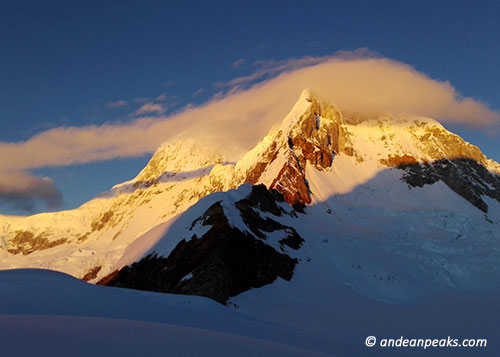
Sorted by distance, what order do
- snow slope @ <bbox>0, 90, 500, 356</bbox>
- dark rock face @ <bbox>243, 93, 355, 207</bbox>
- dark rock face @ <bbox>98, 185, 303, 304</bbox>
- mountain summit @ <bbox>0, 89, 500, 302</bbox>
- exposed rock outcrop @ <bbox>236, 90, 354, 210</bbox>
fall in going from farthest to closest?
exposed rock outcrop @ <bbox>236, 90, 354, 210</bbox> → dark rock face @ <bbox>243, 93, 355, 207</bbox> → mountain summit @ <bbox>0, 89, 500, 302</bbox> → dark rock face @ <bbox>98, 185, 303, 304</bbox> → snow slope @ <bbox>0, 90, 500, 356</bbox>

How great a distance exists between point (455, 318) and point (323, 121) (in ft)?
312

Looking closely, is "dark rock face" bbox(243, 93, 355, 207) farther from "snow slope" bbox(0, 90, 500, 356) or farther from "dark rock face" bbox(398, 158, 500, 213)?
"dark rock face" bbox(398, 158, 500, 213)

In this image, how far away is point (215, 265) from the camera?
47.6 metres

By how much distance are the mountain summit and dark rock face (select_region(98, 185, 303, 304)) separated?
0.18 metres

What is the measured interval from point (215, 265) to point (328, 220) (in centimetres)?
4945

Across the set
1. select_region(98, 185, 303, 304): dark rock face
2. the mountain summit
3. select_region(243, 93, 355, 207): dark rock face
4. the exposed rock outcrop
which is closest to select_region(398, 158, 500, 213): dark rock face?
the mountain summit

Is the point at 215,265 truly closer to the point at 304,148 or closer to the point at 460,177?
the point at 304,148

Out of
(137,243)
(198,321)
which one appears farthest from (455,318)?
(137,243)

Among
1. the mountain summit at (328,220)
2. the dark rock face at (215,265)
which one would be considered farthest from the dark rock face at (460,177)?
the dark rock face at (215,265)

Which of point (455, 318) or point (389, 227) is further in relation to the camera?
point (389, 227)

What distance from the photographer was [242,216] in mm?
61500

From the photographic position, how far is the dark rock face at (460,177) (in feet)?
389

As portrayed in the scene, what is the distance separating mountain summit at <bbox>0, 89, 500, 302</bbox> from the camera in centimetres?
5475

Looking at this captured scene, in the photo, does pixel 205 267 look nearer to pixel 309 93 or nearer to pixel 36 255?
pixel 309 93
